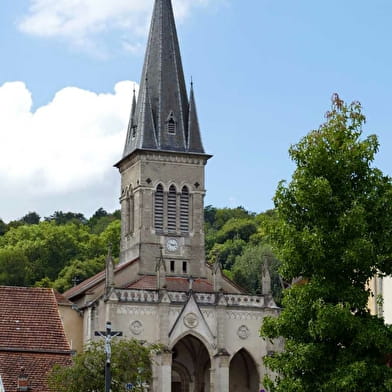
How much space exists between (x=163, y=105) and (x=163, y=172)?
4361 mm

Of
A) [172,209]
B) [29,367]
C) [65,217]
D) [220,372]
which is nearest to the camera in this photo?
[29,367]

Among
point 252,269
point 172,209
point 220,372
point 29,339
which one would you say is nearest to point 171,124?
point 172,209

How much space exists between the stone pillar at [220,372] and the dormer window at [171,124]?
1507 cm

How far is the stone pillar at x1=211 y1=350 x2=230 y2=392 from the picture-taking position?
2502 inches

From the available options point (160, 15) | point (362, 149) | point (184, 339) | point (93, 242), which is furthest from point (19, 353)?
point (93, 242)

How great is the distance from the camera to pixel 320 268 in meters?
29.1

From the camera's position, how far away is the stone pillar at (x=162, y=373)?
2442 inches

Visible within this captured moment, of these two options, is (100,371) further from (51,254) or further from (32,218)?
(32,218)

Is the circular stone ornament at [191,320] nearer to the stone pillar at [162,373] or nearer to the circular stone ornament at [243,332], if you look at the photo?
the stone pillar at [162,373]

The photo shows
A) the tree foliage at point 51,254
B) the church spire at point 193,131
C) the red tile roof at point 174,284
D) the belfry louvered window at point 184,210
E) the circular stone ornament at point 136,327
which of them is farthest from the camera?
the tree foliage at point 51,254

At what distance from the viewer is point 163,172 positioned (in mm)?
70625

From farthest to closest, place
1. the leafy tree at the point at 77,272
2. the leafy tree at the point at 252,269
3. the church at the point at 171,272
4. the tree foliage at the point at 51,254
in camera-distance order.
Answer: the leafy tree at the point at 252,269 < the tree foliage at the point at 51,254 < the leafy tree at the point at 77,272 < the church at the point at 171,272

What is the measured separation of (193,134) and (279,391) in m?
43.8

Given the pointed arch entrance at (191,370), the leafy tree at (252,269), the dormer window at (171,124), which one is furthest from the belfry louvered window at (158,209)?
the leafy tree at (252,269)
